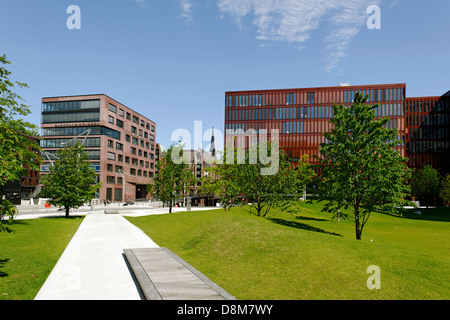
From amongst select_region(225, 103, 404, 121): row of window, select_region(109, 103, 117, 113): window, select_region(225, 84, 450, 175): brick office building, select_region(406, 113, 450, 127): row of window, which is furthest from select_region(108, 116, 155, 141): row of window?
select_region(406, 113, 450, 127): row of window

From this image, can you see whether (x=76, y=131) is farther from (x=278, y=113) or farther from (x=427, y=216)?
(x=427, y=216)

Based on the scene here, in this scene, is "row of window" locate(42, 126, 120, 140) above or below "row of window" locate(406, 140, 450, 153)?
above

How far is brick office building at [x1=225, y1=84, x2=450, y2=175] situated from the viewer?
99.6 metres

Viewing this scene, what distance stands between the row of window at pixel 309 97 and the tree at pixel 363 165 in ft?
275

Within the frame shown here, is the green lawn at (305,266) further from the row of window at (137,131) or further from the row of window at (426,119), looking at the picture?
the row of window at (426,119)

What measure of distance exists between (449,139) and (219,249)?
110679 mm

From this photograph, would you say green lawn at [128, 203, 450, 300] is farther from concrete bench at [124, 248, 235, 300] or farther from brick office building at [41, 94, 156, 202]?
brick office building at [41, 94, 156, 202]

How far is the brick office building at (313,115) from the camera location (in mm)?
99625

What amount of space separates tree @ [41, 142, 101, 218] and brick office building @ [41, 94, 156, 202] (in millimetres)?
50298

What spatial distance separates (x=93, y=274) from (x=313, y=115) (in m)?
98.7

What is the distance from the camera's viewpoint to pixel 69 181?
35594mm

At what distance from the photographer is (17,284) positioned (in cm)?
1103

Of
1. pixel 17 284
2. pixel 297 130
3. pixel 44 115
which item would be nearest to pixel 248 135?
pixel 297 130

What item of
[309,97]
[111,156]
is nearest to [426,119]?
[309,97]
